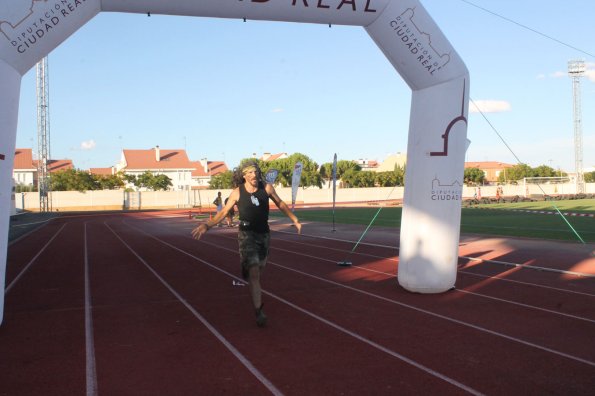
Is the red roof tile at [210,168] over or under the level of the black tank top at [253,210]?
over

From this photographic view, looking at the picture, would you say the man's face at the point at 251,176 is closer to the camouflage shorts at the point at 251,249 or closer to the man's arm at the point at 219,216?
the man's arm at the point at 219,216

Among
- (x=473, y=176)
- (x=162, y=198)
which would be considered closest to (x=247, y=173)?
(x=162, y=198)

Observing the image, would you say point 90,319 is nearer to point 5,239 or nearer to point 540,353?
point 5,239

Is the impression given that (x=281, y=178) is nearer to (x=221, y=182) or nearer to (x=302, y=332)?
(x=221, y=182)

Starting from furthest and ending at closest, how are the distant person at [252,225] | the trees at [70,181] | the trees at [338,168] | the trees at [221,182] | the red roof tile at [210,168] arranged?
the red roof tile at [210,168], the trees at [338,168], the trees at [221,182], the trees at [70,181], the distant person at [252,225]

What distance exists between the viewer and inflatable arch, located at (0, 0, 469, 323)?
7465 mm

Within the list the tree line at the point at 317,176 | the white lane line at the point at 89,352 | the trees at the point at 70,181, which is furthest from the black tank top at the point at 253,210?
the tree line at the point at 317,176

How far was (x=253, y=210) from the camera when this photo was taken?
6.55 meters

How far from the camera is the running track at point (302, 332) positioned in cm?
452

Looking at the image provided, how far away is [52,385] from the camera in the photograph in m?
4.53

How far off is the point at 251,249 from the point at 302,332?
1.17m

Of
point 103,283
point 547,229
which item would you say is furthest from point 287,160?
point 103,283

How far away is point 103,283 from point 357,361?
21.4ft

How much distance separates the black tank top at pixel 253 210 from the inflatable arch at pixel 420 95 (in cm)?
272
